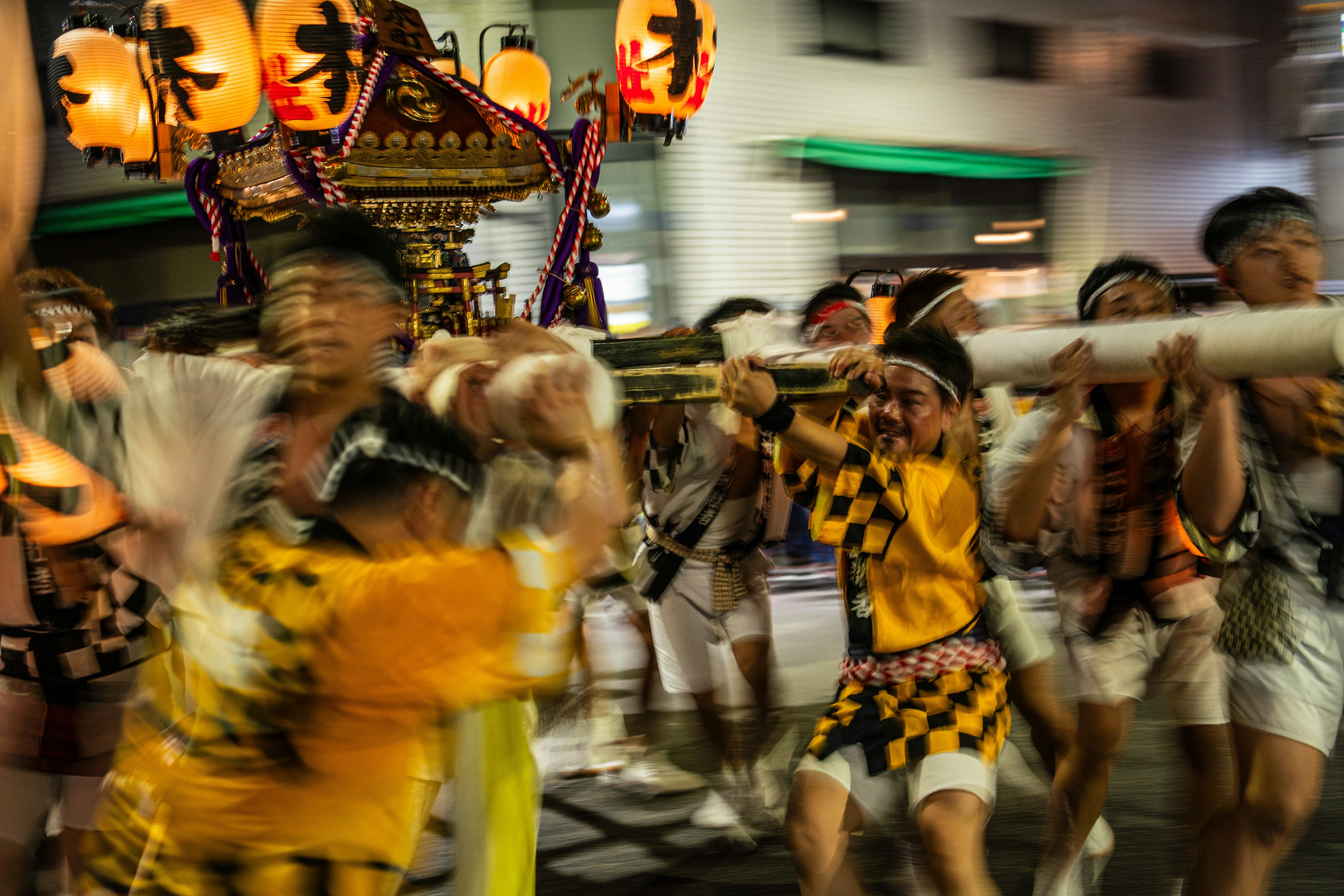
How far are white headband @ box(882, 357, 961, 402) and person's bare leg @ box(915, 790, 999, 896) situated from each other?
0.91 metres

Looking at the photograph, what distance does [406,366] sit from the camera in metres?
2.65

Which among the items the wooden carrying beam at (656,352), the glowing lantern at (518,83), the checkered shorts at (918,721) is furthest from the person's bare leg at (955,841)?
the glowing lantern at (518,83)

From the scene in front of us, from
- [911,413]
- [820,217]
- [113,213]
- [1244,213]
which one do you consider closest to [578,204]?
[911,413]

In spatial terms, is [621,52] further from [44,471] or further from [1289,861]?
[1289,861]

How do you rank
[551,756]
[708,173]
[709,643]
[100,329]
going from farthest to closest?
[708,173] → [551,756] → [709,643] → [100,329]

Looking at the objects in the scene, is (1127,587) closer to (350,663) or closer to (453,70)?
(350,663)

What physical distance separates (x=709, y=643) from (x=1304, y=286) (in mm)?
2466

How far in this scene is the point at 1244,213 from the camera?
8.47 feet

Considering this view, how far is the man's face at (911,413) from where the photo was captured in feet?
8.19

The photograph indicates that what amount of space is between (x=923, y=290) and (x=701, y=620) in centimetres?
159

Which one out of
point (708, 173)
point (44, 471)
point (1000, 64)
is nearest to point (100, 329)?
point (44, 471)

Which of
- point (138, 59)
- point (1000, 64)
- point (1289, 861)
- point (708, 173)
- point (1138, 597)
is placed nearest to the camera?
point (1138, 597)

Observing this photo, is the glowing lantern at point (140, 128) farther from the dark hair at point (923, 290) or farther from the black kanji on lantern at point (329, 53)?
the dark hair at point (923, 290)

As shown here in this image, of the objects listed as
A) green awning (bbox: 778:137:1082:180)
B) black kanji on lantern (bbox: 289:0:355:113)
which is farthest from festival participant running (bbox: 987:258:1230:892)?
green awning (bbox: 778:137:1082:180)
